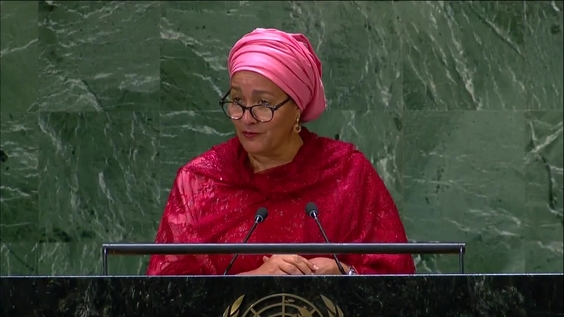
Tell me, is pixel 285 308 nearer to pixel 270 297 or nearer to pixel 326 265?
pixel 270 297

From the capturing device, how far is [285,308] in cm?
241

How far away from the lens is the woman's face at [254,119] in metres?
3.47

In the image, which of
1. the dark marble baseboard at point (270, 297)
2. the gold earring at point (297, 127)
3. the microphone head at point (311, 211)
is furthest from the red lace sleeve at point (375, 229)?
the dark marble baseboard at point (270, 297)

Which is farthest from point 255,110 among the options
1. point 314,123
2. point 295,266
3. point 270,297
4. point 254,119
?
point 314,123

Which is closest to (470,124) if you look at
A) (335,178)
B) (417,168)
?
(417,168)

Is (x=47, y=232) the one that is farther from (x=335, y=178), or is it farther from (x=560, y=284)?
(x=560, y=284)

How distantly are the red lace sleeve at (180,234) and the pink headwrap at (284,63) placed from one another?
426 millimetres

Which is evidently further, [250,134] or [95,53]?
[95,53]

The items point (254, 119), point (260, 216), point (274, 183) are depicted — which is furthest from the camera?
point (274, 183)

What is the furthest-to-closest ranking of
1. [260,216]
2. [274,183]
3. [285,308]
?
[274,183] → [260,216] → [285,308]

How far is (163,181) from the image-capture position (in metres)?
4.93

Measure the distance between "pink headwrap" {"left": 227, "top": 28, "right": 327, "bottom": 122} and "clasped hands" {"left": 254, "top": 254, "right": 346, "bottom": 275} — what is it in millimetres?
578

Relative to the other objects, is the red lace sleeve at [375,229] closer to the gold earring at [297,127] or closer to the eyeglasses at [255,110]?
the gold earring at [297,127]

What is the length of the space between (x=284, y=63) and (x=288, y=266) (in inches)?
28.0
